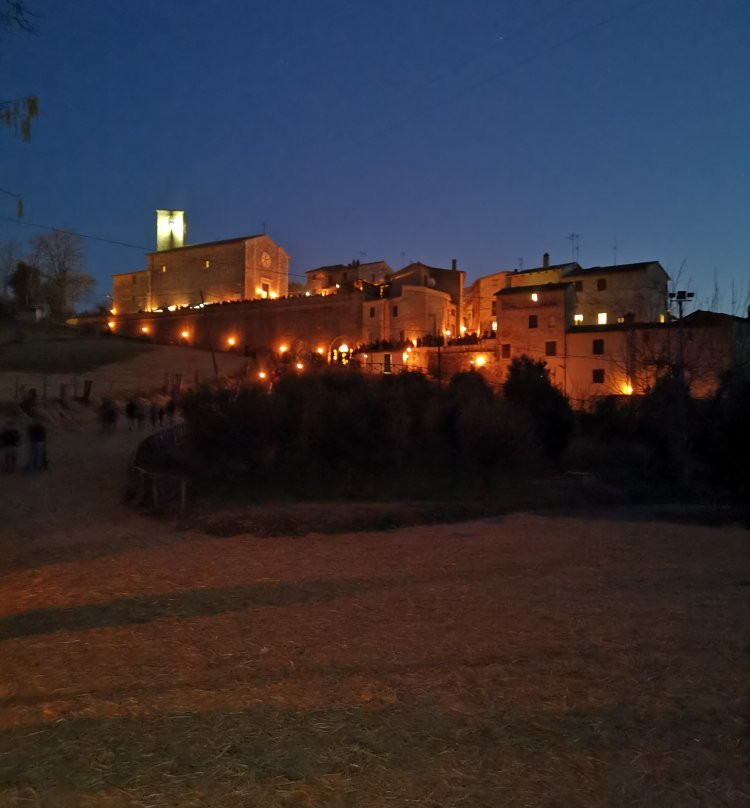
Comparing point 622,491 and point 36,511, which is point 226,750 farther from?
point 622,491

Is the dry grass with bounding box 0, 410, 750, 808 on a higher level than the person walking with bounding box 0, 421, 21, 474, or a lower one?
lower

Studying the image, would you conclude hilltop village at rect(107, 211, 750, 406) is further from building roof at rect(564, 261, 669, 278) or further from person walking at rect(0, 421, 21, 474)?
person walking at rect(0, 421, 21, 474)

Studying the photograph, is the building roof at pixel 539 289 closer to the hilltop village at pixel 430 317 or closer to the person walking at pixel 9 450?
the hilltop village at pixel 430 317

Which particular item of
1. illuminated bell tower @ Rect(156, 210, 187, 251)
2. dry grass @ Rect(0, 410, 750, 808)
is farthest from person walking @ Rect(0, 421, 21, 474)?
illuminated bell tower @ Rect(156, 210, 187, 251)

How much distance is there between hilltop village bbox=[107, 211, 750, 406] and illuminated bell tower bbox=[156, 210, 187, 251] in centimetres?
94

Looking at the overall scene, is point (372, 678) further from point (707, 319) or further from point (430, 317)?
point (430, 317)

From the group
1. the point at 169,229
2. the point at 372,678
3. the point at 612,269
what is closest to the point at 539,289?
the point at 612,269

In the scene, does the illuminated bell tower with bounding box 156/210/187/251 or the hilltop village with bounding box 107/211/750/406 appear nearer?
the hilltop village with bounding box 107/211/750/406

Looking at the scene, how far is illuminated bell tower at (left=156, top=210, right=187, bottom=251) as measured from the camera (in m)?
79.1

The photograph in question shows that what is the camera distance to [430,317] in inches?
2127

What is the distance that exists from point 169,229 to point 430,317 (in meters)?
39.9

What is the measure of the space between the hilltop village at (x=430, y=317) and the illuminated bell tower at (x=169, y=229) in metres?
0.94

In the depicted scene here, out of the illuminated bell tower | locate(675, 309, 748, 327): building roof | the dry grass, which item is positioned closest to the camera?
the dry grass

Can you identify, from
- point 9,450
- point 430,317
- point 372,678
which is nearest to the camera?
point 372,678
